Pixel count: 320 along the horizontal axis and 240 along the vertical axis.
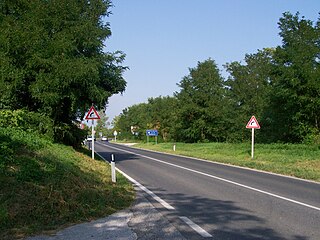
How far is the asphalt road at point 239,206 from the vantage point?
715 cm

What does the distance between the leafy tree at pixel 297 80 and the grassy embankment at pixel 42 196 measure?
26.1 meters

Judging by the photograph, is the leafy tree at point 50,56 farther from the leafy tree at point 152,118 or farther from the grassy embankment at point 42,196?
the leafy tree at point 152,118

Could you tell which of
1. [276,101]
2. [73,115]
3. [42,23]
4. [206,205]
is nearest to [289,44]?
[276,101]

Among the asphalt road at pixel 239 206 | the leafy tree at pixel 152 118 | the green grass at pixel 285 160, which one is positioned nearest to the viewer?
the asphalt road at pixel 239 206

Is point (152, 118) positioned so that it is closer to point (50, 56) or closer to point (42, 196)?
point (50, 56)

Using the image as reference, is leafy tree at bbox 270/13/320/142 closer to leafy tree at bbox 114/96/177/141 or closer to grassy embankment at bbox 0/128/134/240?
grassy embankment at bbox 0/128/134/240

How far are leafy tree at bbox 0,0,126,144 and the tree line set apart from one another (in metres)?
19.7

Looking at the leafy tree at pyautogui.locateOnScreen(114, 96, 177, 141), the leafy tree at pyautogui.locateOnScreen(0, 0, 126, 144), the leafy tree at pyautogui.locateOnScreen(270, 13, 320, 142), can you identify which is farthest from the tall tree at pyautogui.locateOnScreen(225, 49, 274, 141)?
the leafy tree at pyautogui.locateOnScreen(0, 0, 126, 144)

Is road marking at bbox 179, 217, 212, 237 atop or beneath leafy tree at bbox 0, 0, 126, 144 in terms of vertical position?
beneath

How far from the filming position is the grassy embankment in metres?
7.27

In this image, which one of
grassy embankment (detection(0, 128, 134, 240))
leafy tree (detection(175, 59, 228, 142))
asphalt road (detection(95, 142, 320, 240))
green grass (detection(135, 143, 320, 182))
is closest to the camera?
asphalt road (detection(95, 142, 320, 240))

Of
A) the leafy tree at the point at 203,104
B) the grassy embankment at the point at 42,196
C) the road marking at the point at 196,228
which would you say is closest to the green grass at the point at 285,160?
the road marking at the point at 196,228

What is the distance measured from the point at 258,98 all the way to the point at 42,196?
2123 inches

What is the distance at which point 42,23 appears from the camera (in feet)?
61.5
